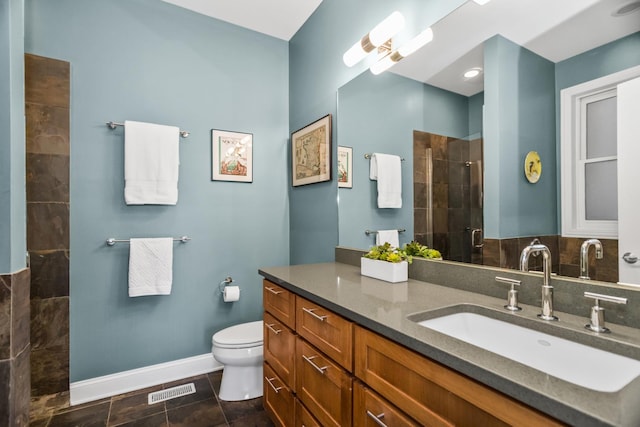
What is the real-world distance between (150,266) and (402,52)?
2.11 metres

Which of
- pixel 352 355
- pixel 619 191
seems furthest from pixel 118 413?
pixel 619 191

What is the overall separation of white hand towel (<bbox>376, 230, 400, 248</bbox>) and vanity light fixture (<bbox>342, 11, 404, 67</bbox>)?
3.45 ft

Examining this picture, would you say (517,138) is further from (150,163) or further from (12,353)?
(12,353)

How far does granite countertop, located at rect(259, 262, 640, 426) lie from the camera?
513mm

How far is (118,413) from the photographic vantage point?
1.90 metres

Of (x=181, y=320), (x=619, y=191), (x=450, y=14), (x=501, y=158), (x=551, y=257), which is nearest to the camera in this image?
(x=619, y=191)

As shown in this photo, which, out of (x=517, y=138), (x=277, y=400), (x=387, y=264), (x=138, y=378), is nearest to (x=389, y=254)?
(x=387, y=264)

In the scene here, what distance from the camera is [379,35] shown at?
5.44 feet

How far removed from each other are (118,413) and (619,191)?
8.81 ft

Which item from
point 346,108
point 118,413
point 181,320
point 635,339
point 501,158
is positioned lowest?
point 118,413

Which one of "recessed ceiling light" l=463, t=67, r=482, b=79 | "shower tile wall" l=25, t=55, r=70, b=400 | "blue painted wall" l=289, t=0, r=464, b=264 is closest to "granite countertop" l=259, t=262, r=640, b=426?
"blue painted wall" l=289, t=0, r=464, b=264

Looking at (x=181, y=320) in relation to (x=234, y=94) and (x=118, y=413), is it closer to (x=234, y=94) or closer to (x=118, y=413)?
(x=118, y=413)

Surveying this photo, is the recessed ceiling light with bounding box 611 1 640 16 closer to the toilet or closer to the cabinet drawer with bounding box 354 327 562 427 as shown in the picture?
the cabinet drawer with bounding box 354 327 562 427

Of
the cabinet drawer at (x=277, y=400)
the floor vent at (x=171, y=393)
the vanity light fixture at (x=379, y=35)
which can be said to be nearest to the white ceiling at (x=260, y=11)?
the vanity light fixture at (x=379, y=35)
